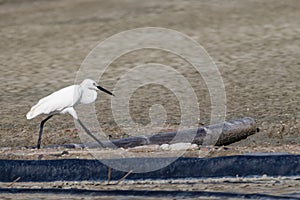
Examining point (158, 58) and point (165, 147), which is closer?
point (165, 147)

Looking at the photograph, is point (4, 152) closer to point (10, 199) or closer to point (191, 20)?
point (10, 199)

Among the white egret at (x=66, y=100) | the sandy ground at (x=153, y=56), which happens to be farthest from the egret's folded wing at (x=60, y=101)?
the sandy ground at (x=153, y=56)

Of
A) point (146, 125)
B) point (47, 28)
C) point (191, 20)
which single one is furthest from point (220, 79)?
point (47, 28)

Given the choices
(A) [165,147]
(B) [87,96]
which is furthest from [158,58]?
(A) [165,147]

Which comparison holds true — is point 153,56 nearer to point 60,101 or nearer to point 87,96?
point 87,96

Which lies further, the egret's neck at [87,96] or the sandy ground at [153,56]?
the sandy ground at [153,56]

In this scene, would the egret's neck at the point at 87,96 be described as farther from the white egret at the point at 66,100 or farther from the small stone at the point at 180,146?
the small stone at the point at 180,146

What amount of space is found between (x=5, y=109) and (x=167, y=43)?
2.97m

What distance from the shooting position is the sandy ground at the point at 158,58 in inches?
325

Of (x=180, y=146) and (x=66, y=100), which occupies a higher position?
(x=66, y=100)

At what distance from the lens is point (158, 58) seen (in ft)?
35.5

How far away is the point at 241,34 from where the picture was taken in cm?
1154

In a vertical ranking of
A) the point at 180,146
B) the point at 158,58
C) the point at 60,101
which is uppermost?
the point at 158,58

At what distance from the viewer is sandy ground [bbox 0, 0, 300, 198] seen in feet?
27.1
